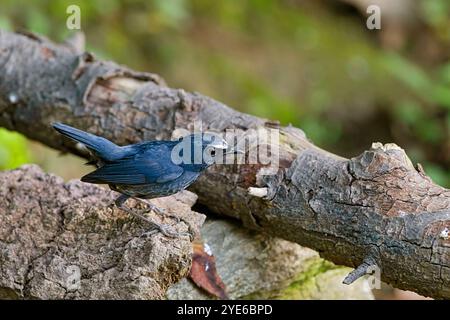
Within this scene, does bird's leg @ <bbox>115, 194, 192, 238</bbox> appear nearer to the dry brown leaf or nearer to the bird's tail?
Result: the bird's tail

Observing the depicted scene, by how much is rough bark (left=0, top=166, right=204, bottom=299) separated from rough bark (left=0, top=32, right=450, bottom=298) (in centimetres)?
46

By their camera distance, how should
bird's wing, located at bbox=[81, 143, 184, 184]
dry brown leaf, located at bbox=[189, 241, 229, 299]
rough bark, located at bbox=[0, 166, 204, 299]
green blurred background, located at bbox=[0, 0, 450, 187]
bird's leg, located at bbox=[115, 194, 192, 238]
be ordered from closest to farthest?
rough bark, located at bbox=[0, 166, 204, 299]
bird's leg, located at bbox=[115, 194, 192, 238]
bird's wing, located at bbox=[81, 143, 184, 184]
dry brown leaf, located at bbox=[189, 241, 229, 299]
green blurred background, located at bbox=[0, 0, 450, 187]

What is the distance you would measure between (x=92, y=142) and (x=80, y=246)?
56 centimetres

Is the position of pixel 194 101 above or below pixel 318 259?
above

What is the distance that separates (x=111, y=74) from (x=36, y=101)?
0.59 metres

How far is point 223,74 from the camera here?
28.5 feet

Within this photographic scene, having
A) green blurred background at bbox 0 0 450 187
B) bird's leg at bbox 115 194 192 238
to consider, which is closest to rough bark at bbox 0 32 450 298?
bird's leg at bbox 115 194 192 238

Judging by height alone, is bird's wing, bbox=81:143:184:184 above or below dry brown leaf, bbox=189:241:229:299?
above

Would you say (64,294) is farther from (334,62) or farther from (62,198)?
(334,62)

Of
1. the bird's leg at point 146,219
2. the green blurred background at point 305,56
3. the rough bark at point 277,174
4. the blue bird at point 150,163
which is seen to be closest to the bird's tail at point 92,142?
the blue bird at point 150,163

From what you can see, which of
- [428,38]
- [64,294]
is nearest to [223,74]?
[428,38]

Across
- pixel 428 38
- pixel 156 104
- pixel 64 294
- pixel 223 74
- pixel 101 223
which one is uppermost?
pixel 428 38

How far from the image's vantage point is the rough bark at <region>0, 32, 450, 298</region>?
3.69 metres

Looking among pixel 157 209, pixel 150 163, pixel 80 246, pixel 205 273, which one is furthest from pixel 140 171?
pixel 205 273
